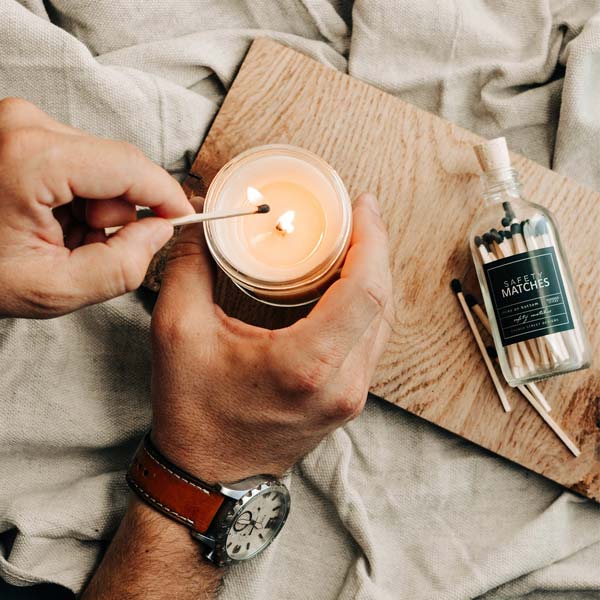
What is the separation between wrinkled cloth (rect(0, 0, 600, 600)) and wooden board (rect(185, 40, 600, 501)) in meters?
0.07

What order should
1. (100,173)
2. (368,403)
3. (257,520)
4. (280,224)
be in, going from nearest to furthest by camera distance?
(100,173), (280,224), (257,520), (368,403)

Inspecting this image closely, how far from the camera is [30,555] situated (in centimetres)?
89

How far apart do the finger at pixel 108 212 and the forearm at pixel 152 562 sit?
1.21ft

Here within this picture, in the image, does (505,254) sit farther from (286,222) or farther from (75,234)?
(75,234)

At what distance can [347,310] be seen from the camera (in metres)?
0.68

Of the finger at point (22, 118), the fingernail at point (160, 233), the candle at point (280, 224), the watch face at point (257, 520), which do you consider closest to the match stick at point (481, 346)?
the candle at point (280, 224)

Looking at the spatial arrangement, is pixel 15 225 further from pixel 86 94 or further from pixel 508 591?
pixel 508 591

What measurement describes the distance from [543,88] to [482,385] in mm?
497

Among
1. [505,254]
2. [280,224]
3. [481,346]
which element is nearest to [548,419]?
[481,346]

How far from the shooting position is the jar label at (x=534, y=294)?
82cm

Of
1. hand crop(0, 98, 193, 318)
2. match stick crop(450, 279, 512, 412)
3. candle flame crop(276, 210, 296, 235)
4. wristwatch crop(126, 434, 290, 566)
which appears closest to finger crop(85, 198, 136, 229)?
hand crop(0, 98, 193, 318)

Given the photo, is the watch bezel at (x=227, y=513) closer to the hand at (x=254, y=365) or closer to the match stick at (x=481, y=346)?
the hand at (x=254, y=365)

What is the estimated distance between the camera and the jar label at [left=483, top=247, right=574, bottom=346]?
2.68ft

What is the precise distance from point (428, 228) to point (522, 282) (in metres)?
0.15
